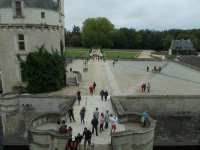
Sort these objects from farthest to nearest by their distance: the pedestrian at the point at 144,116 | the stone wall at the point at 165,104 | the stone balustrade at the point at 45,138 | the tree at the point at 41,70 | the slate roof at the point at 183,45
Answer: the slate roof at the point at 183,45
the tree at the point at 41,70
the stone wall at the point at 165,104
the pedestrian at the point at 144,116
the stone balustrade at the point at 45,138

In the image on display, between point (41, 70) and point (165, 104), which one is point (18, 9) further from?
point (165, 104)

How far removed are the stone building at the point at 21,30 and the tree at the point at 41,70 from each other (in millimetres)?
961

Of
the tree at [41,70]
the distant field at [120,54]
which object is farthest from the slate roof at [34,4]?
the distant field at [120,54]

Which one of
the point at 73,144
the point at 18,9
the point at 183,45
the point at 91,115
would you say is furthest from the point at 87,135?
the point at 183,45

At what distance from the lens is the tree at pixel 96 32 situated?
103644 mm

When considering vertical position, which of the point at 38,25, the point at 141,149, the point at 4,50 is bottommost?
the point at 141,149

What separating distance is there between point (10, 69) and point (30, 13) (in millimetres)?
6070

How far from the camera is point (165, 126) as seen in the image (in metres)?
22.7

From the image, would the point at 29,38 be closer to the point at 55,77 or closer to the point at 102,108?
the point at 55,77

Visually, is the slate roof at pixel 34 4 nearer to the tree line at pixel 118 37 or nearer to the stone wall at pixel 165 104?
the stone wall at pixel 165 104

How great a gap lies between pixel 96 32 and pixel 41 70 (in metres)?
80.3

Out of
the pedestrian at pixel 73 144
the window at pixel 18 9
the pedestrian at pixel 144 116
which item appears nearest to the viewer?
the pedestrian at pixel 73 144

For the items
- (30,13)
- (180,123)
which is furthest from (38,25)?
(180,123)

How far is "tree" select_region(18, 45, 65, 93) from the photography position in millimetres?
25250
